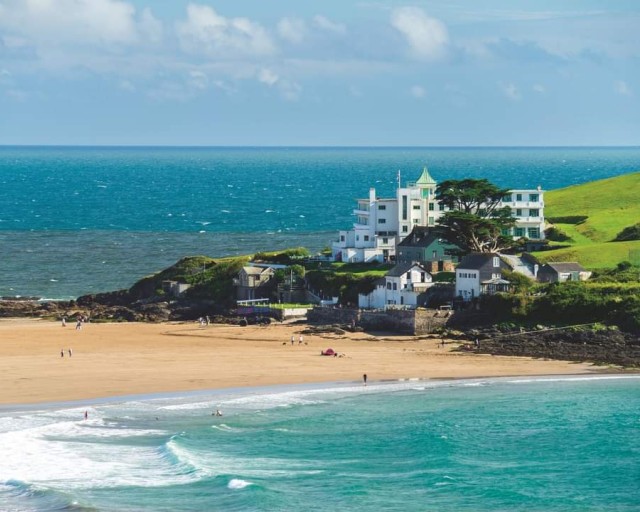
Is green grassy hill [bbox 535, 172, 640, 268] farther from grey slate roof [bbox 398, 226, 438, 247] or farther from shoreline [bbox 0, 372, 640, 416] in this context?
shoreline [bbox 0, 372, 640, 416]

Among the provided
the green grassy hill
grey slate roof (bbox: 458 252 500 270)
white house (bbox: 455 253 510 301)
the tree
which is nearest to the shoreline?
white house (bbox: 455 253 510 301)

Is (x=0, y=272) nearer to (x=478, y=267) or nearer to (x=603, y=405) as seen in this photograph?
(x=478, y=267)

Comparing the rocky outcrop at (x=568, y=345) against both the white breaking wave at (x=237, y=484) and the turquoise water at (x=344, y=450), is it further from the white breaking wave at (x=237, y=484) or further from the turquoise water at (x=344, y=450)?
the white breaking wave at (x=237, y=484)

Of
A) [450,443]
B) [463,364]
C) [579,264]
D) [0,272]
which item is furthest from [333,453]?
[0,272]

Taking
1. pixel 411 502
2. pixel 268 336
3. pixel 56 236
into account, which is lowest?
pixel 411 502

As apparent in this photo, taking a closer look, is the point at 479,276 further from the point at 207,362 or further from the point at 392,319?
the point at 207,362
